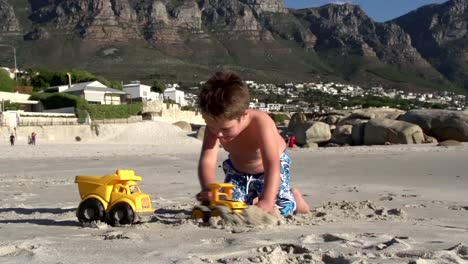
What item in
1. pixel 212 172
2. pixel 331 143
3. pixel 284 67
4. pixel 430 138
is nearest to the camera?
pixel 212 172

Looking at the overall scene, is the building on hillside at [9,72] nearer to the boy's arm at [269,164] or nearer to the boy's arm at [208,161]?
the boy's arm at [208,161]

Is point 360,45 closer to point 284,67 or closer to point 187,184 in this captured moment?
point 284,67

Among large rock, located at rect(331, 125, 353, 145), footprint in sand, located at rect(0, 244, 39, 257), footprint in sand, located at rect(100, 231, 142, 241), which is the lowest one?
large rock, located at rect(331, 125, 353, 145)

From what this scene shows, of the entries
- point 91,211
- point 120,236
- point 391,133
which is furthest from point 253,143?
point 391,133

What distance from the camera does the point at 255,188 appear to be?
5.11 metres

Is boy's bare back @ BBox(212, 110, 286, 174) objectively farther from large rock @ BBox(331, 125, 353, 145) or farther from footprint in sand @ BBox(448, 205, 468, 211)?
large rock @ BBox(331, 125, 353, 145)

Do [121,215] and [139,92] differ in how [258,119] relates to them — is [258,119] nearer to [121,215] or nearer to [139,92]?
[121,215]

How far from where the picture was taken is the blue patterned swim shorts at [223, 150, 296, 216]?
4.98 metres

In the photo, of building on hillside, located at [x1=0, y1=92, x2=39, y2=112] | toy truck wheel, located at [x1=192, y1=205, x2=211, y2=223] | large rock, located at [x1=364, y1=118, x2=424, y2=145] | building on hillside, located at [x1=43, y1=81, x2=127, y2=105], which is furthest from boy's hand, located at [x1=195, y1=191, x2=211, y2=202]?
building on hillside, located at [x1=43, y1=81, x2=127, y2=105]

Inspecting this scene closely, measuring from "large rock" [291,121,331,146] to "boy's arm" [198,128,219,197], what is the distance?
812 inches

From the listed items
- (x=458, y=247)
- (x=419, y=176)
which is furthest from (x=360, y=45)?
(x=458, y=247)

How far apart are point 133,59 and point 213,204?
322ft

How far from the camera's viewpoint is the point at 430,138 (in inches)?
909

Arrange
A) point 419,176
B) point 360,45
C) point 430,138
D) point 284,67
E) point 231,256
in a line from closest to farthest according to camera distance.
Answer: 1. point 231,256
2. point 419,176
3. point 430,138
4. point 284,67
5. point 360,45
